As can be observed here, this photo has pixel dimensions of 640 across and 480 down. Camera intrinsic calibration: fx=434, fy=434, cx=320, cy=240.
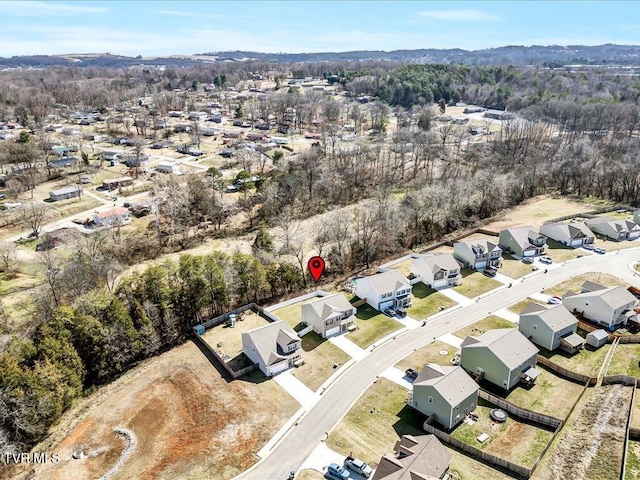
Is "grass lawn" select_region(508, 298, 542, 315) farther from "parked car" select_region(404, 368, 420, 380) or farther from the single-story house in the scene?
"parked car" select_region(404, 368, 420, 380)

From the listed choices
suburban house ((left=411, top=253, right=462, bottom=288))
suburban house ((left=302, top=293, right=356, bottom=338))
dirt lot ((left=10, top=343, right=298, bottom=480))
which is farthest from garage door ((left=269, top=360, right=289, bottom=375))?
suburban house ((left=411, top=253, right=462, bottom=288))

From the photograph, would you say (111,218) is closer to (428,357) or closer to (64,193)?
(64,193)

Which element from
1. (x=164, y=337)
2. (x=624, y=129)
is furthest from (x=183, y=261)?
(x=624, y=129)

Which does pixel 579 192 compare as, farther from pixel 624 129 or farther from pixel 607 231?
pixel 624 129

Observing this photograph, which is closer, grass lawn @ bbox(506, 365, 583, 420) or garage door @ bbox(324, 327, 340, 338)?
grass lawn @ bbox(506, 365, 583, 420)

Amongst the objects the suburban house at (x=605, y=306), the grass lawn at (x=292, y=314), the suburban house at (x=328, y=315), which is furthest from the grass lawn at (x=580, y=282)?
the grass lawn at (x=292, y=314)

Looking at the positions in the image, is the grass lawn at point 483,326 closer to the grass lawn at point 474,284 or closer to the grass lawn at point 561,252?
the grass lawn at point 474,284
